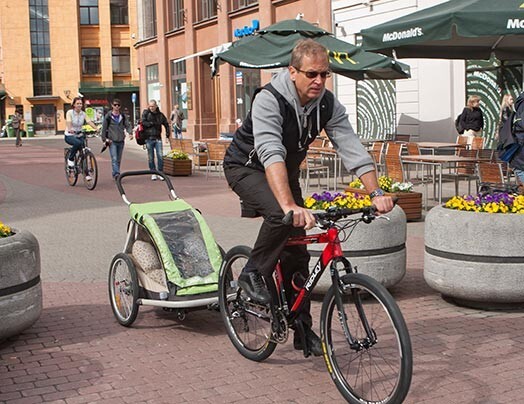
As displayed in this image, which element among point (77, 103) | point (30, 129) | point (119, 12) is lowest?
point (30, 129)

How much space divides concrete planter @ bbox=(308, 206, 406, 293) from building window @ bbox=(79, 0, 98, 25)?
7074 cm

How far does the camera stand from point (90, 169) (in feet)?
54.2

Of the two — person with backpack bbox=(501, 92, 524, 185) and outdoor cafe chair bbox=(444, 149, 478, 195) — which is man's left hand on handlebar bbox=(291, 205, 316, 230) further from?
outdoor cafe chair bbox=(444, 149, 478, 195)

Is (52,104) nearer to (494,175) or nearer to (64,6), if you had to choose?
(64,6)

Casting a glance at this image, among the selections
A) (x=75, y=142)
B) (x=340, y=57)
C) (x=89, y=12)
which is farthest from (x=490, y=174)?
(x=89, y=12)

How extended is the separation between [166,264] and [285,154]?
5.71 feet

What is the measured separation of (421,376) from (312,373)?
2.13 feet

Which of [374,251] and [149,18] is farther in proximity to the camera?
[149,18]

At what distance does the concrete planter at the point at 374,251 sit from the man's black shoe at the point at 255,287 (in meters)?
1.44

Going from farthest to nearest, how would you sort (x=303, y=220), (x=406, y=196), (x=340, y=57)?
(x=340, y=57) < (x=406, y=196) < (x=303, y=220)

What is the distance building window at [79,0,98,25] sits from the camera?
73.0 m

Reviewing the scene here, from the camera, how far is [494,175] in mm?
10539

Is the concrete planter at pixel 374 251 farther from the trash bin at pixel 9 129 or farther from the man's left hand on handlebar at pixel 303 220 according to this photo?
the trash bin at pixel 9 129

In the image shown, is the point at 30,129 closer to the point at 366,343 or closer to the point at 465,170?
the point at 465,170
